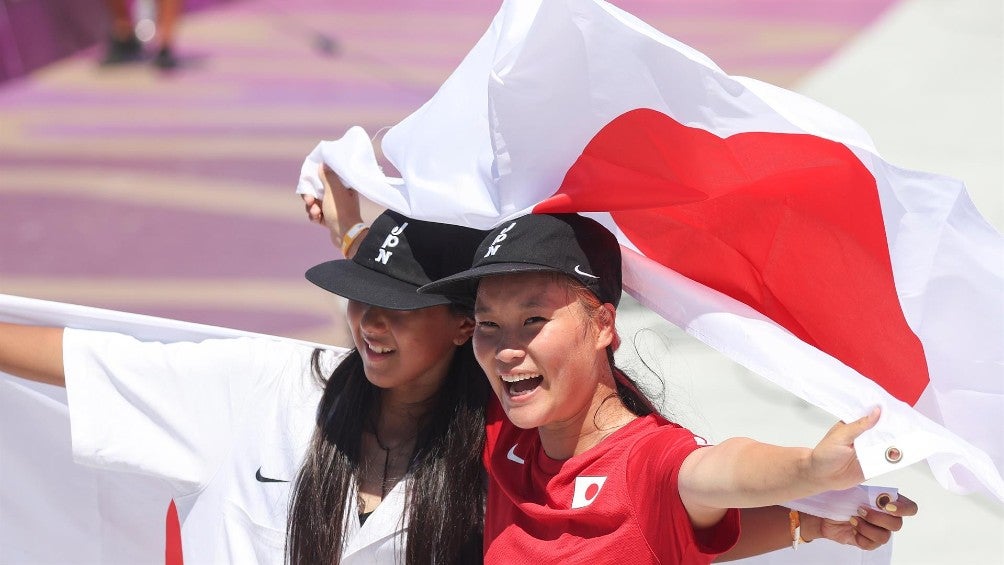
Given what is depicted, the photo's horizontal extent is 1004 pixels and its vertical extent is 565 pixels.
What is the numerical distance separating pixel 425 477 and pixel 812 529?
71 cm

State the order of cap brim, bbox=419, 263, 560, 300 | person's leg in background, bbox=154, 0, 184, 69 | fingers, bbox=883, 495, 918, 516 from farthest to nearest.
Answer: person's leg in background, bbox=154, 0, 184, 69
cap brim, bbox=419, 263, 560, 300
fingers, bbox=883, 495, 918, 516

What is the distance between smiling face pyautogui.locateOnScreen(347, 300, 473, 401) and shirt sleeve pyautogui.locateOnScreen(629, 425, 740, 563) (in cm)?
50

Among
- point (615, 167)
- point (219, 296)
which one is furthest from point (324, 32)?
point (615, 167)

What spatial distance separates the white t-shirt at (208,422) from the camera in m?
2.62

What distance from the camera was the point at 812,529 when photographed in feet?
7.05

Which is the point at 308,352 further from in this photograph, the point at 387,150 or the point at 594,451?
the point at 594,451

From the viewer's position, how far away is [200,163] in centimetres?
792

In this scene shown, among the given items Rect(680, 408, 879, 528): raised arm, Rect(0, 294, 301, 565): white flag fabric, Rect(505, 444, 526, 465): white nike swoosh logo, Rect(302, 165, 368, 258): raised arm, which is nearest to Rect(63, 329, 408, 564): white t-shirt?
Rect(0, 294, 301, 565): white flag fabric

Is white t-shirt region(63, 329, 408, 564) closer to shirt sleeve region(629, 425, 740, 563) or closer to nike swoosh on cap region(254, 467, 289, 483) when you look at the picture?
nike swoosh on cap region(254, 467, 289, 483)

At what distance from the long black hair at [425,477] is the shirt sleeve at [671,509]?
18.2 inches

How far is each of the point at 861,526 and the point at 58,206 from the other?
622 centimetres

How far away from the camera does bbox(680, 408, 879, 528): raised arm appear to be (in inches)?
69.4

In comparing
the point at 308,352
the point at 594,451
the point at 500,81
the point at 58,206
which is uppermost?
the point at 58,206

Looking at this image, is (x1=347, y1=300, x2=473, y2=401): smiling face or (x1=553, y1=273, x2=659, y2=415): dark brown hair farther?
(x1=347, y1=300, x2=473, y2=401): smiling face
